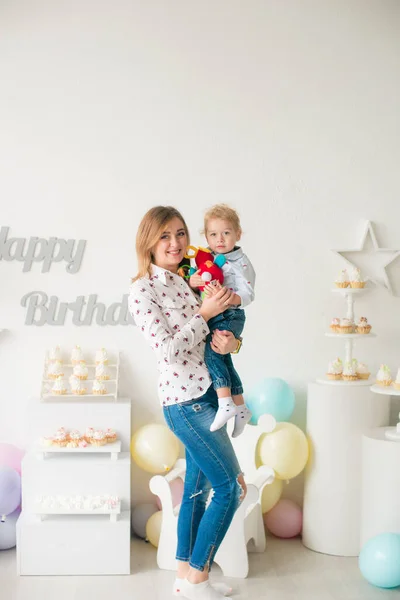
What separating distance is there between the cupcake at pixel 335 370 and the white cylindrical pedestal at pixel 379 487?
379 mm

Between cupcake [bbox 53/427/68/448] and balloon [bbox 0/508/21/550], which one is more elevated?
cupcake [bbox 53/427/68/448]

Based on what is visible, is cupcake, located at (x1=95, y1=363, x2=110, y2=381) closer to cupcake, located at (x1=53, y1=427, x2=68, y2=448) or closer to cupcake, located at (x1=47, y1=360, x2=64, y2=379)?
cupcake, located at (x1=47, y1=360, x2=64, y2=379)

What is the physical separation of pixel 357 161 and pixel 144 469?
79.7 inches

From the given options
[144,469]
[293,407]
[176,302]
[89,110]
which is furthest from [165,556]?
[89,110]

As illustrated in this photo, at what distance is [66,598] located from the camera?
3168 mm

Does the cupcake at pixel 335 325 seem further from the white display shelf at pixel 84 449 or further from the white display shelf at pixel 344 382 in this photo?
the white display shelf at pixel 84 449

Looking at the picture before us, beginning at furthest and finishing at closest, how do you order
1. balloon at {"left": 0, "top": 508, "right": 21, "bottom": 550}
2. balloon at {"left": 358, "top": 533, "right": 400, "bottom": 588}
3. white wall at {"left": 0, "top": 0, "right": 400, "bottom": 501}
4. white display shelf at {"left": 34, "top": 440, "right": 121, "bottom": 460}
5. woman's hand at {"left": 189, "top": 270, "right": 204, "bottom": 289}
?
white wall at {"left": 0, "top": 0, "right": 400, "bottom": 501} < balloon at {"left": 0, "top": 508, "right": 21, "bottom": 550} < white display shelf at {"left": 34, "top": 440, "right": 121, "bottom": 460} < balloon at {"left": 358, "top": 533, "right": 400, "bottom": 588} < woman's hand at {"left": 189, "top": 270, "right": 204, "bottom": 289}

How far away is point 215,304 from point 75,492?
54.4 inches

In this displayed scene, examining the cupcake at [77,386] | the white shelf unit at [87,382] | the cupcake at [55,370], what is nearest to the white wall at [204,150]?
the white shelf unit at [87,382]

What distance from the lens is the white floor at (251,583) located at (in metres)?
3.20

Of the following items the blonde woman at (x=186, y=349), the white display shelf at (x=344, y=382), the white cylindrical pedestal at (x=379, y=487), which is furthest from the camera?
the white display shelf at (x=344, y=382)

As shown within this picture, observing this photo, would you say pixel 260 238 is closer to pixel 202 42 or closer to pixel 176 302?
pixel 202 42

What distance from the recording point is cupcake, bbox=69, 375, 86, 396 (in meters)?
3.81

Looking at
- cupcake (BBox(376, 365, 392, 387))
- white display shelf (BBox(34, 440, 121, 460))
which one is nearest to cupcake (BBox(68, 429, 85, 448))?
white display shelf (BBox(34, 440, 121, 460))
